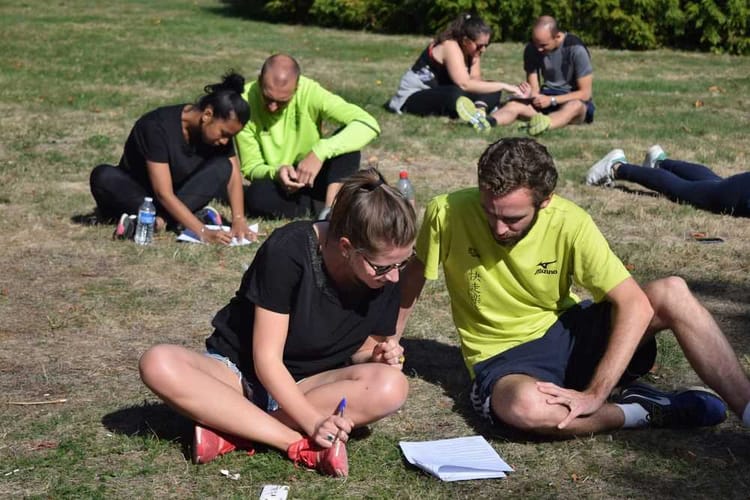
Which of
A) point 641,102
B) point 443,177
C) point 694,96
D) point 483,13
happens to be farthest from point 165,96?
point 483,13

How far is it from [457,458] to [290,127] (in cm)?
426

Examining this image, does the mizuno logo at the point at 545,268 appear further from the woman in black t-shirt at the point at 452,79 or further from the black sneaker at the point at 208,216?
the woman in black t-shirt at the point at 452,79

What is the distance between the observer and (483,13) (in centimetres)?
1958

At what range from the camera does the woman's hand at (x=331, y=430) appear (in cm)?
376

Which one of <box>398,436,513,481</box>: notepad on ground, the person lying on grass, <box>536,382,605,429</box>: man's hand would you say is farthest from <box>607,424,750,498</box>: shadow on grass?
the person lying on grass

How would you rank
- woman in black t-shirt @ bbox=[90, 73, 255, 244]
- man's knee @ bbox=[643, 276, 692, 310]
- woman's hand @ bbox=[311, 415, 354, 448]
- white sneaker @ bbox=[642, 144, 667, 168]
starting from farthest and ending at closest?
white sneaker @ bbox=[642, 144, 667, 168] → woman in black t-shirt @ bbox=[90, 73, 255, 244] → man's knee @ bbox=[643, 276, 692, 310] → woman's hand @ bbox=[311, 415, 354, 448]

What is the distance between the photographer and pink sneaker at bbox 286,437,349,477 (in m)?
3.80

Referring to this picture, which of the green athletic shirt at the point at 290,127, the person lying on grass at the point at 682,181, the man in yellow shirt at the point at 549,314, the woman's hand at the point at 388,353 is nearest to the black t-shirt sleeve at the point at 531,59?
the person lying on grass at the point at 682,181

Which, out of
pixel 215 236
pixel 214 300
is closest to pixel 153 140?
pixel 215 236

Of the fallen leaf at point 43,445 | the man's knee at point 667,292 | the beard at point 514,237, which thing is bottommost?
the fallen leaf at point 43,445

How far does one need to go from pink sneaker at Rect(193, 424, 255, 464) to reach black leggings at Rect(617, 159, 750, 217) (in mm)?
4866

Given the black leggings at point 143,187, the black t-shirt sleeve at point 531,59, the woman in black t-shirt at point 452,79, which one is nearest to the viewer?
the black leggings at point 143,187

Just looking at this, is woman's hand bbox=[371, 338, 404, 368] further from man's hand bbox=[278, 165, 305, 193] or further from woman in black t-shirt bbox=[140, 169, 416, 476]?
man's hand bbox=[278, 165, 305, 193]

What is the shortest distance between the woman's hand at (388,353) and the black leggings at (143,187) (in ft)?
11.1
